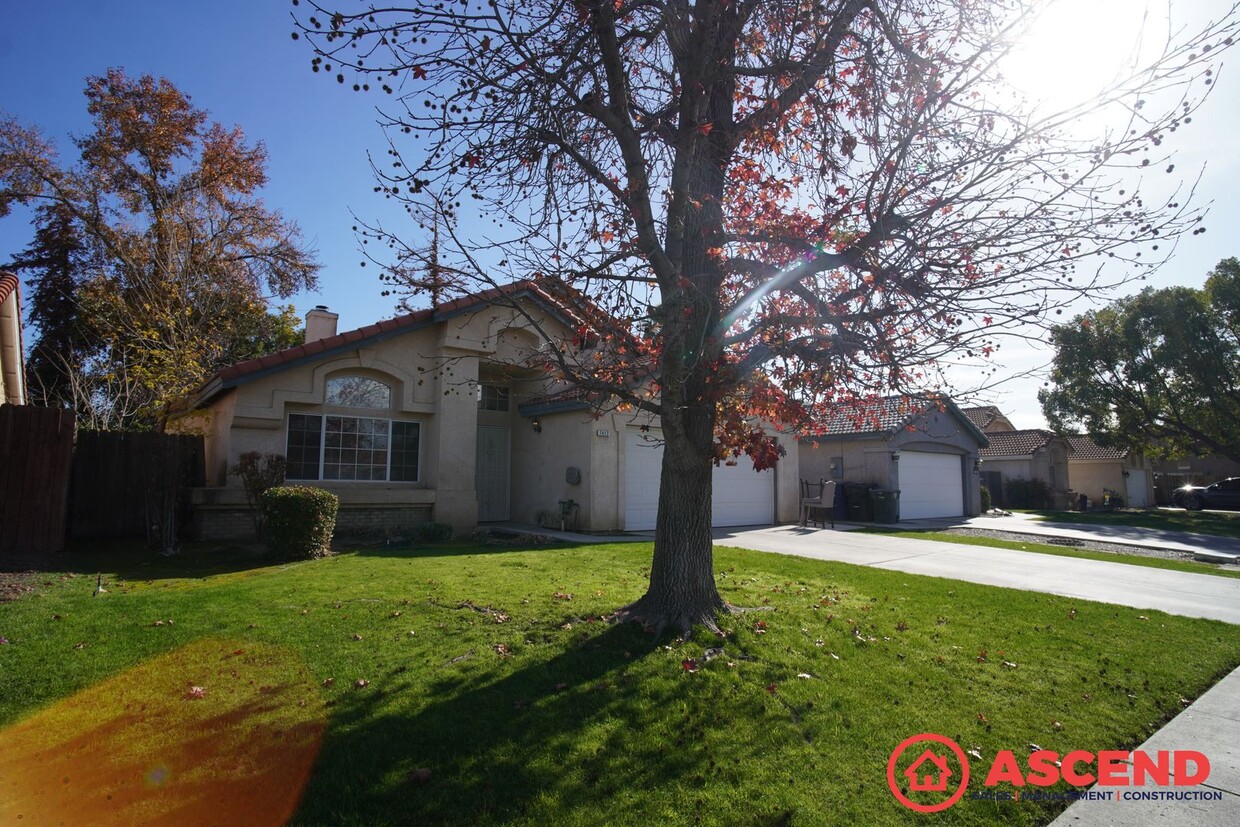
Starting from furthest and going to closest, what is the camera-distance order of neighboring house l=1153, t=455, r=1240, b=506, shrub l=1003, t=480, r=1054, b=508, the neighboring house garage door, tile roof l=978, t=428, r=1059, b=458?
1. neighboring house l=1153, t=455, r=1240, b=506
2. tile roof l=978, t=428, r=1059, b=458
3. shrub l=1003, t=480, r=1054, b=508
4. the neighboring house garage door

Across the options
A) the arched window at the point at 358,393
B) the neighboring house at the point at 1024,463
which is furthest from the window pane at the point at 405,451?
the neighboring house at the point at 1024,463

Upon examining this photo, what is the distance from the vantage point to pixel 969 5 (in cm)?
656

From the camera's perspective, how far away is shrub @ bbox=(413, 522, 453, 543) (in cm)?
1301

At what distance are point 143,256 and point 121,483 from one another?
10.4m

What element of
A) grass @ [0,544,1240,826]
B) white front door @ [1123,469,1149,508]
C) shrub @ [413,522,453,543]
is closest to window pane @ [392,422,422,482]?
shrub @ [413,522,453,543]

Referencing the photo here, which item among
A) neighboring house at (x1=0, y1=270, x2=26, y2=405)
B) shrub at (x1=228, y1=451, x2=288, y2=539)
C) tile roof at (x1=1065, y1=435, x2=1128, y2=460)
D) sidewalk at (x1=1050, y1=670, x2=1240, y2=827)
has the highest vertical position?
neighboring house at (x1=0, y1=270, x2=26, y2=405)

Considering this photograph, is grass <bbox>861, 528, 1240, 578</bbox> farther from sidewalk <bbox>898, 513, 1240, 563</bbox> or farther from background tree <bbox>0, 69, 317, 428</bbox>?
background tree <bbox>0, 69, 317, 428</bbox>

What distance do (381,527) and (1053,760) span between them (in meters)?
12.3

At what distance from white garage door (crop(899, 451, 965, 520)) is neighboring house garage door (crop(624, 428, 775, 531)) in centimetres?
608

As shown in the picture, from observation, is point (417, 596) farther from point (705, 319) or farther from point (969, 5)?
point (969, 5)

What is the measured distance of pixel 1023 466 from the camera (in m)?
33.3

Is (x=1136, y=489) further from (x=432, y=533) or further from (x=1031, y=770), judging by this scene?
(x=1031, y=770)

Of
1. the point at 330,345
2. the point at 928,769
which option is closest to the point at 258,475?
the point at 330,345

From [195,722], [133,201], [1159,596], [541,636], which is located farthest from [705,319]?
[133,201]
